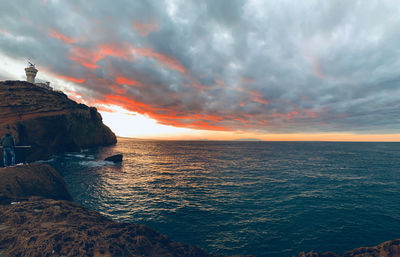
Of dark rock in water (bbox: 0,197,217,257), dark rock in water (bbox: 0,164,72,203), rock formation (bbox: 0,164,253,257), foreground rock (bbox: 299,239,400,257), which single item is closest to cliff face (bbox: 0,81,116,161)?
dark rock in water (bbox: 0,164,72,203)

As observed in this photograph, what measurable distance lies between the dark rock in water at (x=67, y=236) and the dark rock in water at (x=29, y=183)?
5.23 feet

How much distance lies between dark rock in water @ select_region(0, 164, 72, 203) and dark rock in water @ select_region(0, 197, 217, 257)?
5.23 ft

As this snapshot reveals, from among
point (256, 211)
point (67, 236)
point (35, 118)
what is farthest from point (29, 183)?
point (35, 118)

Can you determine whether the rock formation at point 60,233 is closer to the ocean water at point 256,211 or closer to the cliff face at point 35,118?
the ocean water at point 256,211

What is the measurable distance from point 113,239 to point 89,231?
121 centimetres

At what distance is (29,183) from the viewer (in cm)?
1036

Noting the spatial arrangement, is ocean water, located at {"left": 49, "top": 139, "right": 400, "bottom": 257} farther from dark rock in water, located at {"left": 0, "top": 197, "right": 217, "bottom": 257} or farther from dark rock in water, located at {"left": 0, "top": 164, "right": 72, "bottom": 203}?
dark rock in water, located at {"left": 0, "top": 164, "right": 72, "bottom": 203}

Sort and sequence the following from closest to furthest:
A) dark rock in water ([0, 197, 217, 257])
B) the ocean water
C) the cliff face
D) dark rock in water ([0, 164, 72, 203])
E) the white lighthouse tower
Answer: dark rock in water ([0, 197, 217, 257]) → dark rock in water ([0, 164, 72, 203]) → the ocean water → the cliff face → the white lighthouse tower

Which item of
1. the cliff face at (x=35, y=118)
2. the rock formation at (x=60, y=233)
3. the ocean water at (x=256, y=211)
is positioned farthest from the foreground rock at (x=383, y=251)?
the cliff face at (x=35, y=118)

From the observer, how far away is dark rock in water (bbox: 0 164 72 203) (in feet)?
29.7

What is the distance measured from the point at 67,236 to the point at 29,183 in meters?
7.86

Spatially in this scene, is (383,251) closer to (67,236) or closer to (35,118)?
(67,236)

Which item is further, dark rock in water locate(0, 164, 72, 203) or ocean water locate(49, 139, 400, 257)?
ocean water locate(49, 139, 400, 257)

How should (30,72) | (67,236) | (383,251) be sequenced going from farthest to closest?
(30,72) → (383,251) → (67,236)
